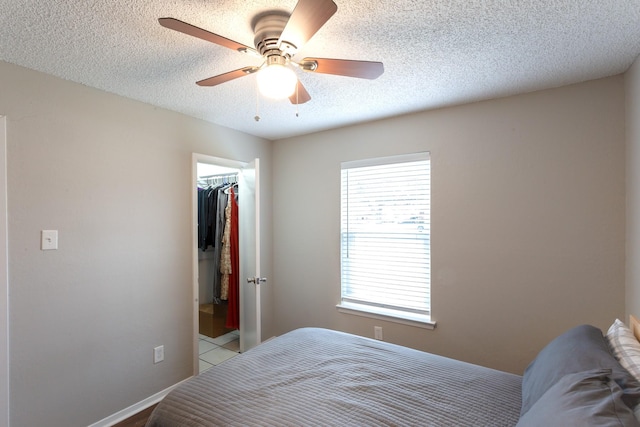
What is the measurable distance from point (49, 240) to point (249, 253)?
4.93 ft

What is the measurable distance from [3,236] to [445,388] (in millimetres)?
2464

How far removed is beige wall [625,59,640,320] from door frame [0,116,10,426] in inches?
139

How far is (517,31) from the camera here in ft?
4.73

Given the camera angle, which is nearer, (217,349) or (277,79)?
(277,79)

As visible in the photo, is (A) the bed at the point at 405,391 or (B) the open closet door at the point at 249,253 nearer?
(A) the bed at the point at 405,391

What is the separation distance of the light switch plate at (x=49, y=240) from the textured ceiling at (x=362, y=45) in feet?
3.21

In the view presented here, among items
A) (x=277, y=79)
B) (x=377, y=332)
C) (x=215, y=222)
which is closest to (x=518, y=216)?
(x=377, y=332)

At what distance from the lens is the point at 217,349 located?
3287 mm

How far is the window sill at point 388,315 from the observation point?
255cm

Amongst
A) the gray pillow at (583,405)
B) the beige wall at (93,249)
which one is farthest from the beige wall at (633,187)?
the beige wall at (93,249)

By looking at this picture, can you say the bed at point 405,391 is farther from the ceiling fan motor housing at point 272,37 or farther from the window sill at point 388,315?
the ceiling fan motor housing at point 272,37

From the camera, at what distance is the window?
261 cm

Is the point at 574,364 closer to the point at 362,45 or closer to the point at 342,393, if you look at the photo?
the point at 342,393

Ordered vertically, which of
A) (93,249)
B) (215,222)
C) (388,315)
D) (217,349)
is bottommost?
(217,349)
